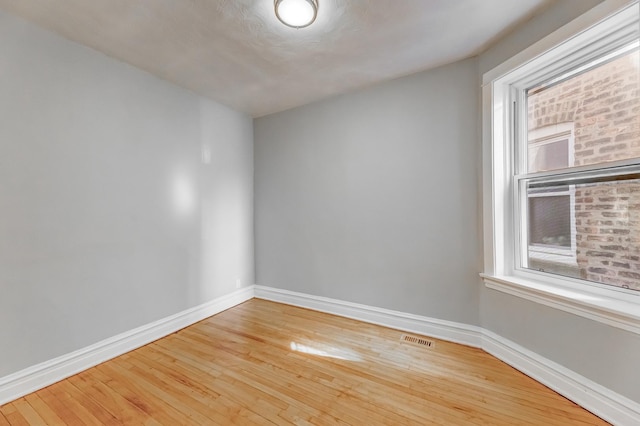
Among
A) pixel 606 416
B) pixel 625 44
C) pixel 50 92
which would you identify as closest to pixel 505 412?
pixel 606 416

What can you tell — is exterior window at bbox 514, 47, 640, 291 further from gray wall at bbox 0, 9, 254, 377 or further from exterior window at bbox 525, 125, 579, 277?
gray wall at bbox 0, 9, 254, 377

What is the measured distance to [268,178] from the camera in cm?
347

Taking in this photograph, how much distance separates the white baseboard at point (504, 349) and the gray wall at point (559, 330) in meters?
0.05

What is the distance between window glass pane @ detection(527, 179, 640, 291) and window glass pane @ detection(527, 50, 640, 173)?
0.20 meters

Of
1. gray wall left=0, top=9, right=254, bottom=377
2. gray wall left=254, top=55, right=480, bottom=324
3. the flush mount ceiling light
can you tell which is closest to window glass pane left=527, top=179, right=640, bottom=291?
gray wall left=254, top=55, right=480, bottom=324

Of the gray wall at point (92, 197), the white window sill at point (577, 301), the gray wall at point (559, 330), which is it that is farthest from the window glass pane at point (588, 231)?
the gray wall at point (92, 197)

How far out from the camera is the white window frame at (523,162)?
1.44 m

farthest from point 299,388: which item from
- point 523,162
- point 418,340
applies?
point 523,162

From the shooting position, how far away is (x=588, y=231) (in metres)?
1.67

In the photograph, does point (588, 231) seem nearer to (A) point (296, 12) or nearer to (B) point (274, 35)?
(A) point (296, 12)

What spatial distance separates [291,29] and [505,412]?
2825 millimetres

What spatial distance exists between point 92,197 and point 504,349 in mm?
3469

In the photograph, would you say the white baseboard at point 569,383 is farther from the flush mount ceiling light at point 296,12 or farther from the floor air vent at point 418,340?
the flush mount ceiling light at point 296,12

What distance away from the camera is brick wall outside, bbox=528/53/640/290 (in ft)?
4.87
